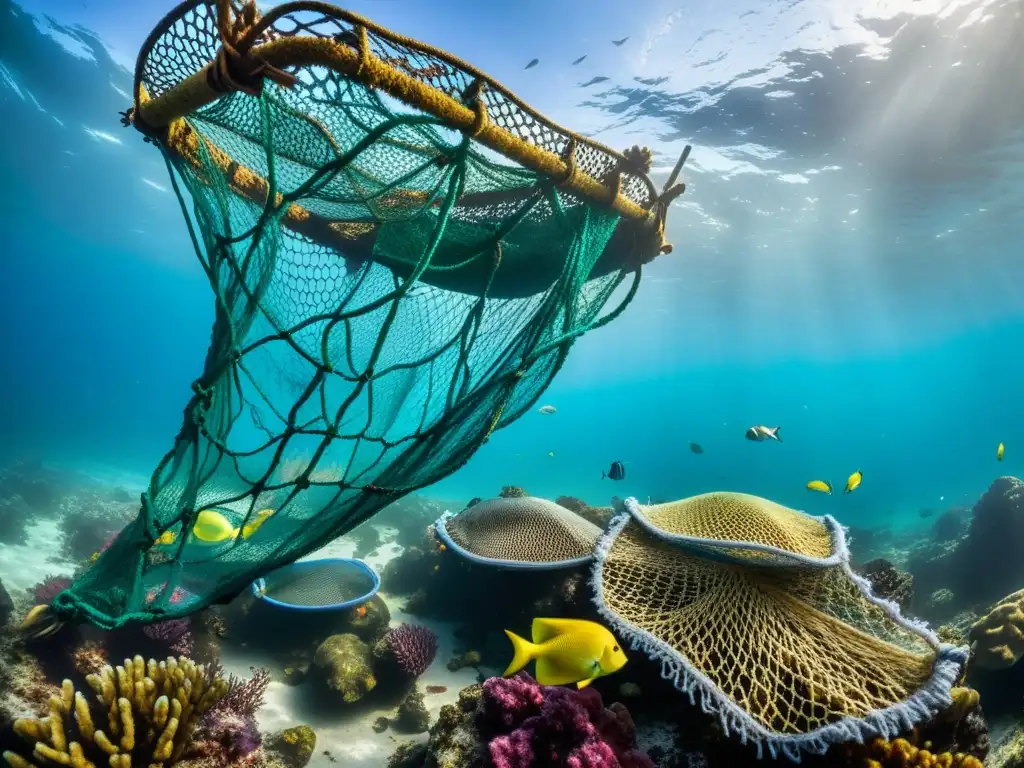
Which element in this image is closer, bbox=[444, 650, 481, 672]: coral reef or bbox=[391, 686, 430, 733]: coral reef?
bbox=[391, 686, 430, 733]: coral reef

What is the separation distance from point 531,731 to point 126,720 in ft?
7.41

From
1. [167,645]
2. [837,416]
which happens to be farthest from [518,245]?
[837,416]

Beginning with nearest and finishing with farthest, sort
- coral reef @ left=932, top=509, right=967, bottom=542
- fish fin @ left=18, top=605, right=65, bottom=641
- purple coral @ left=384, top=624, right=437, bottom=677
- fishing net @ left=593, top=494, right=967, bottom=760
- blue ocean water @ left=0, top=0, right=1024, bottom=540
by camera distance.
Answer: fishing net @ left=593, top=494, right=967, bottom=760 → fish fin @ left=18, top=605, right=65, bottom=641 → purple coral @ left=384, top=624, right=437, bottom=677 → blue ocean water @ left=0, top=0, right=1024, bottom=540 → coral reef @ left=932, top=509, right=967, bottom=542

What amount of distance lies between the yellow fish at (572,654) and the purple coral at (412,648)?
9.47 ft

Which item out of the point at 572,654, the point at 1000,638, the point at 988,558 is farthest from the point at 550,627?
the point at 988,558

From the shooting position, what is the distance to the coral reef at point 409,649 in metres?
4.90

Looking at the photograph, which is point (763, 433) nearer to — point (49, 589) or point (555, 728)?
point (555, 728)

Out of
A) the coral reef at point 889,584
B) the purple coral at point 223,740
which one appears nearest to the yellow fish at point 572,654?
the purple coral at point 223,740

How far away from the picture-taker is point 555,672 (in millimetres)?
2572

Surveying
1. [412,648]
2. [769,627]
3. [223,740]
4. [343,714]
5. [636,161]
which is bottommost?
[343,714]

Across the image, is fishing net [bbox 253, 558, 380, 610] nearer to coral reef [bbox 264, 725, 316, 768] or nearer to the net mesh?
the net mesh

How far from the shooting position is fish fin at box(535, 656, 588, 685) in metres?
2.52

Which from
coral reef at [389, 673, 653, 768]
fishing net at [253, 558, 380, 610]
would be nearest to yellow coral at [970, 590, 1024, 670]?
coral reef at [389, 673, 653, 768]

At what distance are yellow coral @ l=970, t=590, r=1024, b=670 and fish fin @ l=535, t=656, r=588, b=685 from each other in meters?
6.17
